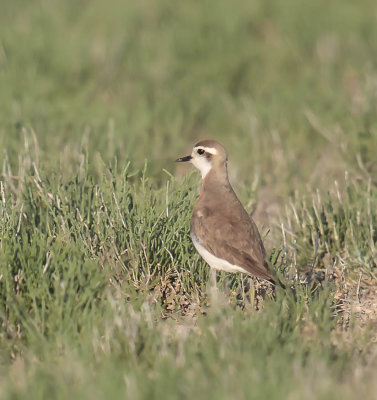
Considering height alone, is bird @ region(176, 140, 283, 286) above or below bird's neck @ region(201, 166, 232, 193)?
below

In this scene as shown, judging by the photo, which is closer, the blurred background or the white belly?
the white belly

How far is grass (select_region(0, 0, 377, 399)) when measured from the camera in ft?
14.4

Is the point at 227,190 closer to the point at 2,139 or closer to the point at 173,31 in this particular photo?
the point at 2,139

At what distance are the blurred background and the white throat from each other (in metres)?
1.20

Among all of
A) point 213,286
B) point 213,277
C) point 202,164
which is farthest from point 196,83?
point 213,286

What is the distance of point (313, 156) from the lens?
900 cm

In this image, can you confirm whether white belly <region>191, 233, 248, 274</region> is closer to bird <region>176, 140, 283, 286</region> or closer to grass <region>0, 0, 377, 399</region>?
bird <region>176, 140, 283, 286</region>

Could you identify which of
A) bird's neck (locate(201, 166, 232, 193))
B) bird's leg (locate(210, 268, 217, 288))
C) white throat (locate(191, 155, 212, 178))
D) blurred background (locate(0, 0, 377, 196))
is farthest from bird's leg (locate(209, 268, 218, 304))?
blurred background (locate(0, 0, 377, 196))

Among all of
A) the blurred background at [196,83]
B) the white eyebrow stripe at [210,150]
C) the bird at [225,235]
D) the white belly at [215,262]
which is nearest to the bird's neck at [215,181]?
the bird at [225,235]

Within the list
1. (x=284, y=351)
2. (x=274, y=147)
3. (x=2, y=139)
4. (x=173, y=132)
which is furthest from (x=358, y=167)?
(x=284, y=351)

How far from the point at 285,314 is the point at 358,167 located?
3.27 meters

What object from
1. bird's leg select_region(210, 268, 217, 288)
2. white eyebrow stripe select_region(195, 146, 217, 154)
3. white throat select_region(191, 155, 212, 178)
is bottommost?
bird's leg select_region(210, 268, 217, 288)

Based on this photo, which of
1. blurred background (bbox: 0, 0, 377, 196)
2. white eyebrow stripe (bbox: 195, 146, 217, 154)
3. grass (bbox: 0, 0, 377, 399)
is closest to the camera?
grass (bbox: 0, 0, 377, 399)

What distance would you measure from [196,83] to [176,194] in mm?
4172
